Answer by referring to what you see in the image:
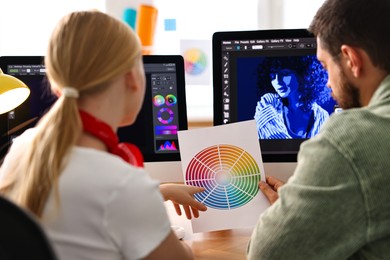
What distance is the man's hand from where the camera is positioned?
1.61 m

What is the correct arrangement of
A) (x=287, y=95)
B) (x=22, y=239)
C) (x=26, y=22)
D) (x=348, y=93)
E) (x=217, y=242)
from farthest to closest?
(x=26, y=22) → (x=287, y=95) → (x=217, y=242) → (x=348, y=93) → (x=22, y=239)

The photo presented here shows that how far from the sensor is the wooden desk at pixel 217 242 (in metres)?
1.48

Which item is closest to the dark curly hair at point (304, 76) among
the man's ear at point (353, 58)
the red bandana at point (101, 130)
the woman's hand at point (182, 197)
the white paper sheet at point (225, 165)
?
the white paper sheet at point (225, 165)

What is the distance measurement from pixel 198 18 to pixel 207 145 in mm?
1702

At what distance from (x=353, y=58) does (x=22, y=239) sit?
0.83 meters

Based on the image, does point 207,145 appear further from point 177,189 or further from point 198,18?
point 198,18

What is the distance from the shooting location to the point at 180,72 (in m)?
1.85

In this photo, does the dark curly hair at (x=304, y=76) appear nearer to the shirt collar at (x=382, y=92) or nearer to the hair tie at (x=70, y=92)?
the shirt collar at (x=382, y=92)

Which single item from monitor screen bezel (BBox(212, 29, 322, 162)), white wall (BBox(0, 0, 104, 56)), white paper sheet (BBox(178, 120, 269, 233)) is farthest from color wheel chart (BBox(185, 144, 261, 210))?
white wall (BBox(0, 0, 104, 56))

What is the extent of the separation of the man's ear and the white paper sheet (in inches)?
17.4

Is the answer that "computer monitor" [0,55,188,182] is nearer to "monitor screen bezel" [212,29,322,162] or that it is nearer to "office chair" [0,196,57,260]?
"monitor screen bezel" [212,29,322,162]

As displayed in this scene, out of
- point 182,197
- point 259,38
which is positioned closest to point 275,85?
point 259,38

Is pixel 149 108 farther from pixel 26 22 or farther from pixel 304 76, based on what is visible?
pixel 26 22

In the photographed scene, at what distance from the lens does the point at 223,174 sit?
1.69 meters
